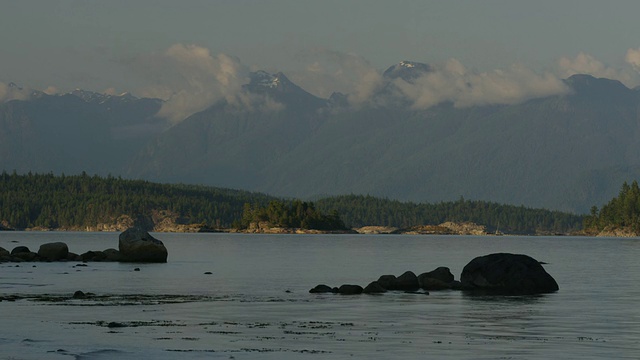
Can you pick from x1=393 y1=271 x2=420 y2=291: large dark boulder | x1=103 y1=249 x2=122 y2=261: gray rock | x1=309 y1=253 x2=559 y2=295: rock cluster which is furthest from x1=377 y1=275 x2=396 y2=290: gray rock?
x1=103 y1=249 x2=122 y2=261: gray rock

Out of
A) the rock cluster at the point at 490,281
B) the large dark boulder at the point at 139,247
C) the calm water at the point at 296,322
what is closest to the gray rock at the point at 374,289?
the rock cluster at the point at 490,281

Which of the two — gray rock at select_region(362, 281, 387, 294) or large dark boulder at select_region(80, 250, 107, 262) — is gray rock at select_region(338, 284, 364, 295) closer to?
gray rock at select_region(362, 281, 387, 294)

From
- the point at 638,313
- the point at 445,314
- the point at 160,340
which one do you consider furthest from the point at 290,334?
the point at 638,313

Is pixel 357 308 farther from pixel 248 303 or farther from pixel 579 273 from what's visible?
pixel 579 273

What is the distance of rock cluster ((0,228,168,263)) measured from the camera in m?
121

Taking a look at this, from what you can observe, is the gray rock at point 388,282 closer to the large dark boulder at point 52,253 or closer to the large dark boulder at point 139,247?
the large dark boulder at point 139,247

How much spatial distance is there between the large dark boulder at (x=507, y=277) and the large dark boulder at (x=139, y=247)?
50.4 metres

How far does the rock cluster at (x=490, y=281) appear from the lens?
7706 centimetres

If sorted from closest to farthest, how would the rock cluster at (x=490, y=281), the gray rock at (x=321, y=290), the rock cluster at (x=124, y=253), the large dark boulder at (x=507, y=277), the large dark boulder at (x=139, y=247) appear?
the gray rock at (x=321, y=290) → the rock cluster at (x=490, y=281) → the large dark boulder at (x=507, y=277) → the large dark boulder at (x=139, y=247) → the rock cluster at (x=124, y=253)

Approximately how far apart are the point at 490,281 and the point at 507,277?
1.26 meters

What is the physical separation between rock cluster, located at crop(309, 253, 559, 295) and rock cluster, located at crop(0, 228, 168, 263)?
155ft

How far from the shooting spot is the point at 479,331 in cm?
4997

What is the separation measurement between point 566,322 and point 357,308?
12.4 meters

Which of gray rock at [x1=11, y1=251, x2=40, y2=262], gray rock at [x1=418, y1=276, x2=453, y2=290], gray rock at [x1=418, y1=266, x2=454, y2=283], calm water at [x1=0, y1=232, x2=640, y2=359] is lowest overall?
calm water at [x1=0, y1=232, x2=640, y2=359]
